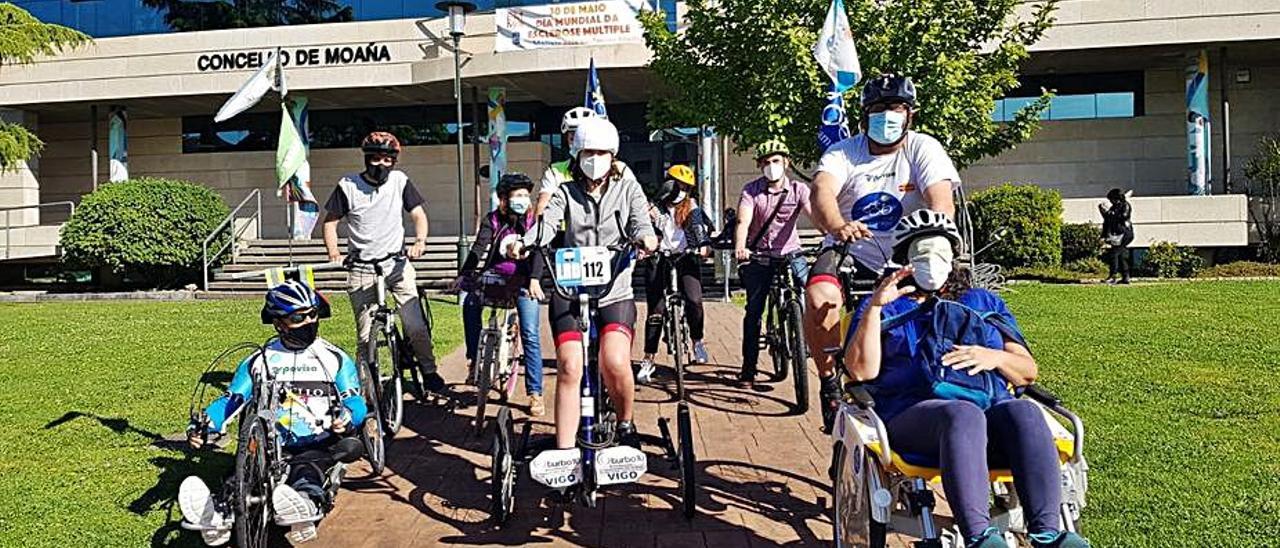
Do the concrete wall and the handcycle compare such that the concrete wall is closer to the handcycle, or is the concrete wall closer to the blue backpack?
the handcycle

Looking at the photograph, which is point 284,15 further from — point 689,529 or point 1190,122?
point 689,529

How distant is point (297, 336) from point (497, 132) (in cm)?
1968

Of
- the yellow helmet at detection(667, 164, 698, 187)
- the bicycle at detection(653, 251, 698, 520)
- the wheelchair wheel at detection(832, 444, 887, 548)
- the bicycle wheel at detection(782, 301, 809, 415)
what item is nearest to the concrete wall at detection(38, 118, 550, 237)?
the yellow helmet at detection(667, 164, 698, 187)

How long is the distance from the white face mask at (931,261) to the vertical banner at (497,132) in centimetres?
2073

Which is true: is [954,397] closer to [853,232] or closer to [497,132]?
[853,232]

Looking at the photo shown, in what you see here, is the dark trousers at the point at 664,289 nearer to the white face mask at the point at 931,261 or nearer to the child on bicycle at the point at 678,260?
the child on bicycle at the point at 678,260

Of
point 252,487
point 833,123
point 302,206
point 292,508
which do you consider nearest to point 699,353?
point 833,123

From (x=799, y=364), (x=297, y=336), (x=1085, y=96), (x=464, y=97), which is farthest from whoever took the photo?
(x=464, y=97)

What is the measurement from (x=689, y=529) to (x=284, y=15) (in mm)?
24980

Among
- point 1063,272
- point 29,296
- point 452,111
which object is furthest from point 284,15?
point 1063,272

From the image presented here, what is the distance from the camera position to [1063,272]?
18.7m

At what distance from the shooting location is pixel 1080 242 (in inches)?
778

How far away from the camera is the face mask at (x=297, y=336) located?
5133 mm

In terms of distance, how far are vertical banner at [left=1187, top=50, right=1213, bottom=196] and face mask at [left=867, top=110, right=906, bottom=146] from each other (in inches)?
759
